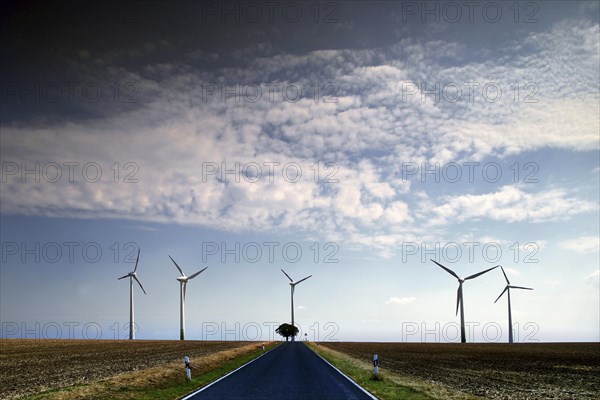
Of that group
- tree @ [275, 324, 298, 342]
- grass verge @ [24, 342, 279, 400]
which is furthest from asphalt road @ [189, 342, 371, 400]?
tree @ [275, 324, 298, 342]

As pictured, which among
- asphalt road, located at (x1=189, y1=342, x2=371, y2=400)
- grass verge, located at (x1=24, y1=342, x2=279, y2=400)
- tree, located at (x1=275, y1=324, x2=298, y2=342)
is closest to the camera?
asphalt road, located at (x1=189, y1=342, x2=371, y2=400)

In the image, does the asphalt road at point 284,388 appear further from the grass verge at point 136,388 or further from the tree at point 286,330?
the tree at point 286,330

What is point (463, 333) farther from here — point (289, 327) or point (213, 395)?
point (213, 395)

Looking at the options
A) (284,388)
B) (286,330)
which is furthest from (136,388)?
(286,330)

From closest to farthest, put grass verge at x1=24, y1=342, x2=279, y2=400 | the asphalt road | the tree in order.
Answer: the asphalt road
grass verge at x1=24, y1=342, x2=279, y2=400
the tree

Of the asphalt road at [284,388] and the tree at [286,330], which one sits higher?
the asphalt road at [284,388]

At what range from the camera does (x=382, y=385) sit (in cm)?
2192

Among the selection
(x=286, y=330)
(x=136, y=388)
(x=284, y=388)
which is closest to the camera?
(x=284, y=388)

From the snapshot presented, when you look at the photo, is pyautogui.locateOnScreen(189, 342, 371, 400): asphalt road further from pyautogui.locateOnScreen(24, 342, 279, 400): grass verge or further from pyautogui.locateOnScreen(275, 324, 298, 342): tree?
pyautogui.locateOnScreen(275, 324, 298, 342): tree

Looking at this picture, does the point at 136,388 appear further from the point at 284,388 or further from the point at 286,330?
the point at 286,330

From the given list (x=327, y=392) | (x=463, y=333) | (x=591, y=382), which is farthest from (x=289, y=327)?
(x=327, y=392)

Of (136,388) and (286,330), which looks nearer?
(136,388)

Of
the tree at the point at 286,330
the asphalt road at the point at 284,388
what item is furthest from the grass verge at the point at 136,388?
the tree at the point at 286,330

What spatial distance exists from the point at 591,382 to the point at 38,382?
3169cm
